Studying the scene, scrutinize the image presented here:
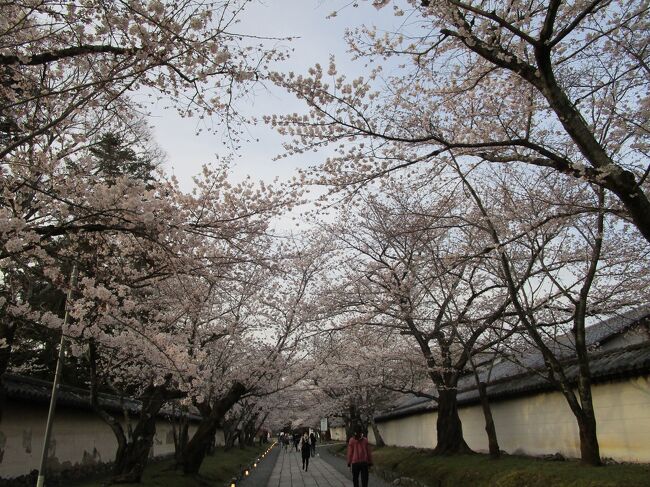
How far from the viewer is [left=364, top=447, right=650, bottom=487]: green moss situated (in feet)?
25.9

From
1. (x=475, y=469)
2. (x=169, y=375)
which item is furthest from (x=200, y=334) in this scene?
(x=475, y=469)

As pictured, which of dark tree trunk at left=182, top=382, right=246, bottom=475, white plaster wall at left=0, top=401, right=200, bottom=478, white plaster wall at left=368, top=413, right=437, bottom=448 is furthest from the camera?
white plaster wall at left=368, top=413, right=437, bottom=448

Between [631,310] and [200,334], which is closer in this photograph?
[631,310]

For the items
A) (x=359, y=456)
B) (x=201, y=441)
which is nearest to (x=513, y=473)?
(x=359, y=456)

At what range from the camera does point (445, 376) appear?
15.8 m

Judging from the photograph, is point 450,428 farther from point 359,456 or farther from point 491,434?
point 359,456

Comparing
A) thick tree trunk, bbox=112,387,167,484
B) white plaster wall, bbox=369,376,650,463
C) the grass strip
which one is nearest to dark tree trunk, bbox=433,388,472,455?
the grass strip

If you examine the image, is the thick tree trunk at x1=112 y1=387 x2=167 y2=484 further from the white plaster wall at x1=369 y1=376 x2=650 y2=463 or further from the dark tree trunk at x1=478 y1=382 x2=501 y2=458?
the white plaster wall at x1=369 y1=376 x2=650 y2=463

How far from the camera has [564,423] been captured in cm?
1254

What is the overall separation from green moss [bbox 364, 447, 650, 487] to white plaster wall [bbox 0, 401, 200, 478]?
10271mm

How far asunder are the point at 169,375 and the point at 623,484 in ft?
30.4

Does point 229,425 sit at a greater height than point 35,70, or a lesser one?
lesser

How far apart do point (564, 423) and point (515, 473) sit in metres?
3.36

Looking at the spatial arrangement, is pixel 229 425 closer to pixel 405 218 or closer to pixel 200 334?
pixel 200 334
